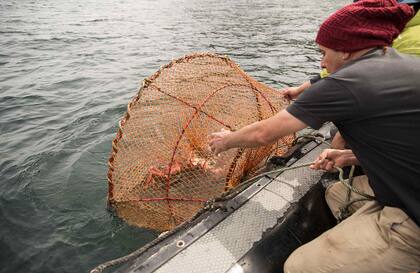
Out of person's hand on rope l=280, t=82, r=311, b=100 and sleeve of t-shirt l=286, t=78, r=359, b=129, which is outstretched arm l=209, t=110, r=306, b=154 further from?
person's hand on rope l=280, t=82, r=311, b=100

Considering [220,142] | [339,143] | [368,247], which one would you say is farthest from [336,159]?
[220,142]

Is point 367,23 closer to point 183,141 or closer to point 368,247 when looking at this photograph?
point 368,247

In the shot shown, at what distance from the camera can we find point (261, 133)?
86.4 inches

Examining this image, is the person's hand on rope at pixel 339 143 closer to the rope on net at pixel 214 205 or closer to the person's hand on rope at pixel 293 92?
the rope on net at pixel 214 205

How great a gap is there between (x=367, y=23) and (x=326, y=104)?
53 centimetres

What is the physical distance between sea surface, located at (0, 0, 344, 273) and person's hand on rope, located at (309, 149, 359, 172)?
224 cm

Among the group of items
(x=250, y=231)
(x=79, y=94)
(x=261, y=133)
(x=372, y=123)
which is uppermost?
(x=372, y=123)

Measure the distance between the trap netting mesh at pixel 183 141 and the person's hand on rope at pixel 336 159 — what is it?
902mm

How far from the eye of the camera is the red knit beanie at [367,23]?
190 cm

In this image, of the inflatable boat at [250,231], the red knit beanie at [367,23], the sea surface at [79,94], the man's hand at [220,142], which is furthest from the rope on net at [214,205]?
the sea surface at [79,94]

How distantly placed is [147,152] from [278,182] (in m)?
1.51

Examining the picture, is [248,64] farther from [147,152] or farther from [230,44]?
[147,152]

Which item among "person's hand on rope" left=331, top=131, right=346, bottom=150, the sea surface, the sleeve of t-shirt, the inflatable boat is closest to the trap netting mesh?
the inflatable boat

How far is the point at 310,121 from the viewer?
6.32 feet
